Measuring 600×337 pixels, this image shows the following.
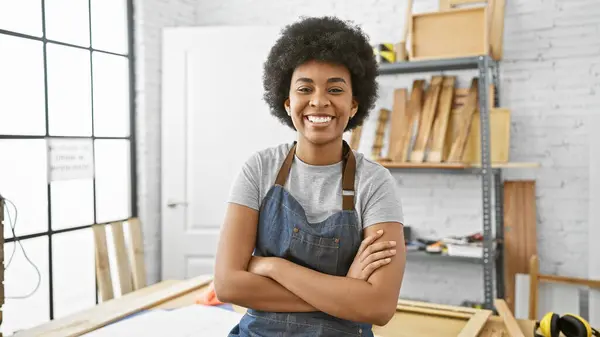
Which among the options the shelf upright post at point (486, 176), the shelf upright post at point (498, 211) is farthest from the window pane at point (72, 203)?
the shelf upright post at point (498, 211)

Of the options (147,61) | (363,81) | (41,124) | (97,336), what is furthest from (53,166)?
(363,81)

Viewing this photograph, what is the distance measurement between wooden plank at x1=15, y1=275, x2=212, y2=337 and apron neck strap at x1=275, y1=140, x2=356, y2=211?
2.66 ft

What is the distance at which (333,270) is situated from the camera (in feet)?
4.53

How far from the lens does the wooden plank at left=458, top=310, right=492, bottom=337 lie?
1627mm

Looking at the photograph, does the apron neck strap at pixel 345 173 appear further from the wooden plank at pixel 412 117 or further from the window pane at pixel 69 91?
the window pane at pixel 69 91

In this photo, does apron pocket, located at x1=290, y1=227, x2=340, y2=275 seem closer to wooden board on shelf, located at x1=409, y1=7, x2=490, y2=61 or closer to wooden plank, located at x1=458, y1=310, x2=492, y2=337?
wooden plank, located at x1=458, y1=310, x2=492, y2=337

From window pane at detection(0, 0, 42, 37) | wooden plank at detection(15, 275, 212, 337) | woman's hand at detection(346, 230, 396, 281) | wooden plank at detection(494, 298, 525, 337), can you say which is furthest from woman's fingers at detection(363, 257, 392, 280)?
window pane at detection(0, 0, 42, 37)

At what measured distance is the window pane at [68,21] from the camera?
9.66ft

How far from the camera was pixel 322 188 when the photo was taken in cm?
143

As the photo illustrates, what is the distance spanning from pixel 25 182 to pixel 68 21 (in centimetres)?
95

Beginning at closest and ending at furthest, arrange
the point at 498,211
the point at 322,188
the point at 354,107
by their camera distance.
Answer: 1. the point at 322,188
2. the point at 354,107
3. the point at 498,211

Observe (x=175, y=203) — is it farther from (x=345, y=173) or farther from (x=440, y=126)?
(x=345, y=173)

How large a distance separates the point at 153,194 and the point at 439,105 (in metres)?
1.93

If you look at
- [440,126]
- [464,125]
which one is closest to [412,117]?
[440,126]
